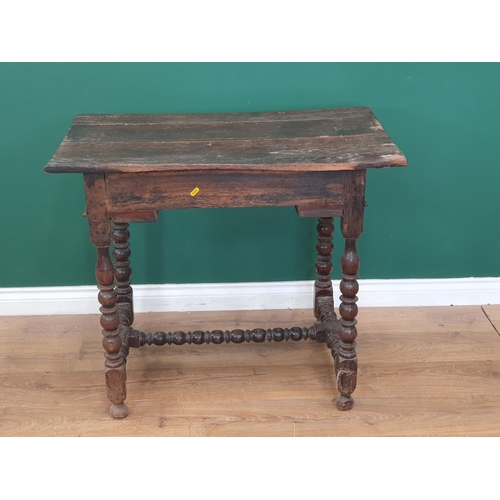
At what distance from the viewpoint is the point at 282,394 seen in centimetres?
250

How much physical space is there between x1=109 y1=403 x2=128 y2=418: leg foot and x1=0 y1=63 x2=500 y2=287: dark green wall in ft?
2.19

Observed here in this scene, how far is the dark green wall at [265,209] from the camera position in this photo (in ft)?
8.73

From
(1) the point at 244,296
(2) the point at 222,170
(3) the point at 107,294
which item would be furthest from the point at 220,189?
(1) the point at 244,296

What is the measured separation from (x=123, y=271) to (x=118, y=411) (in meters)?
0.52

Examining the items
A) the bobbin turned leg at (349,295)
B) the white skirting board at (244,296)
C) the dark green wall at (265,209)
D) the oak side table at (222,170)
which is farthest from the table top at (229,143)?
the white skirting board at (244,296)

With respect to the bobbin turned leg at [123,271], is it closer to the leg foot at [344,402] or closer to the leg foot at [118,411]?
the leg foot at [118,411]

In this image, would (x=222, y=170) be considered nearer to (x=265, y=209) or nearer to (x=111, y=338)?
(x=111, y=338)

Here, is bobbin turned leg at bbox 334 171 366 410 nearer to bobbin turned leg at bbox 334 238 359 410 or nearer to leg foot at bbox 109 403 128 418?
bobbin turned leg at bbox 334 238 359 410

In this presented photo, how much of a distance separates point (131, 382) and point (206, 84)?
109 cm

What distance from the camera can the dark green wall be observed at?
105 inches

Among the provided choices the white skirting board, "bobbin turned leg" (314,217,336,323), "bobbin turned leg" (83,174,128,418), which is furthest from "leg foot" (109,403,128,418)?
"bobbin turned leg" (314,217,336,323)

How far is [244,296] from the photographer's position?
2961 mm
